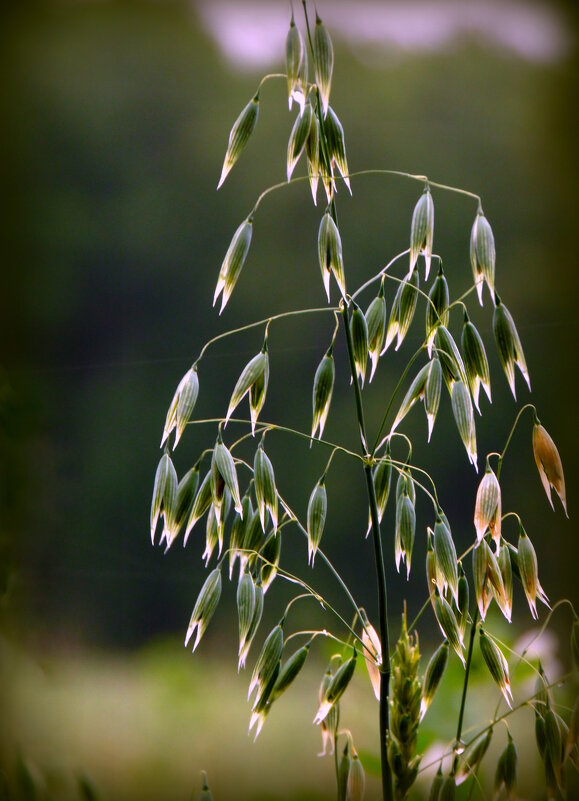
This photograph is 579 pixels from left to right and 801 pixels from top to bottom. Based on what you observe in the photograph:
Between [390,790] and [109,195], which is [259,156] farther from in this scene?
[390,790]

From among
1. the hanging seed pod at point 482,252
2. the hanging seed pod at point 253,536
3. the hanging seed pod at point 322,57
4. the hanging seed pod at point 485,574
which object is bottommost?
the hanging seed pod at point 485,574

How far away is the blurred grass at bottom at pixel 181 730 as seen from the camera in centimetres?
76

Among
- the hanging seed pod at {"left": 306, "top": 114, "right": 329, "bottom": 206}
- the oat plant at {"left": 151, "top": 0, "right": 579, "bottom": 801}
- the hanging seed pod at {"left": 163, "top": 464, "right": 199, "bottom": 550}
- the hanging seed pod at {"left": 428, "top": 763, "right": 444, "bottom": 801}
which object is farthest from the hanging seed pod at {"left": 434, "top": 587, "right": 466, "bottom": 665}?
the hanging seed pod at {"left": 306, "top": 114, "right": 329, "bottom": 206}

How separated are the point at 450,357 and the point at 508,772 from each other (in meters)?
0.34

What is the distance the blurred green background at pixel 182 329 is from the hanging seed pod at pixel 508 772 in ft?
0.68

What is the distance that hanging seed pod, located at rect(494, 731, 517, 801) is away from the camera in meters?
0.53

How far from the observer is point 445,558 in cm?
50

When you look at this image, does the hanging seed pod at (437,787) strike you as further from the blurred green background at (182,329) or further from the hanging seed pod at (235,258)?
the hanging seed pod at (235,258)

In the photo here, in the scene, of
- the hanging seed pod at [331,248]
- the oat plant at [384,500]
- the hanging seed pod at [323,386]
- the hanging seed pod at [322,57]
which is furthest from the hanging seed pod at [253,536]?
the hanging seed pod at [322,57]

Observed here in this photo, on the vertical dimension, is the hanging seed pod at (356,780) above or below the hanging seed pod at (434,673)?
below

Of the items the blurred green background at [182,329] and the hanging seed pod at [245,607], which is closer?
the hanging seed pod at [245,607]

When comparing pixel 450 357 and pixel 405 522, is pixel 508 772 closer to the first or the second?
pixel 405 522

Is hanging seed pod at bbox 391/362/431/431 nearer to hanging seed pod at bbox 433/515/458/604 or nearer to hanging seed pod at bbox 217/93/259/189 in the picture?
hanging seed pod at bbox 433/515/458/604

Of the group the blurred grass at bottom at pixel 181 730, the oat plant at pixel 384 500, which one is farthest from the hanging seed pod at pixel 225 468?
the blurred grass at bottom at pixel 181 730
